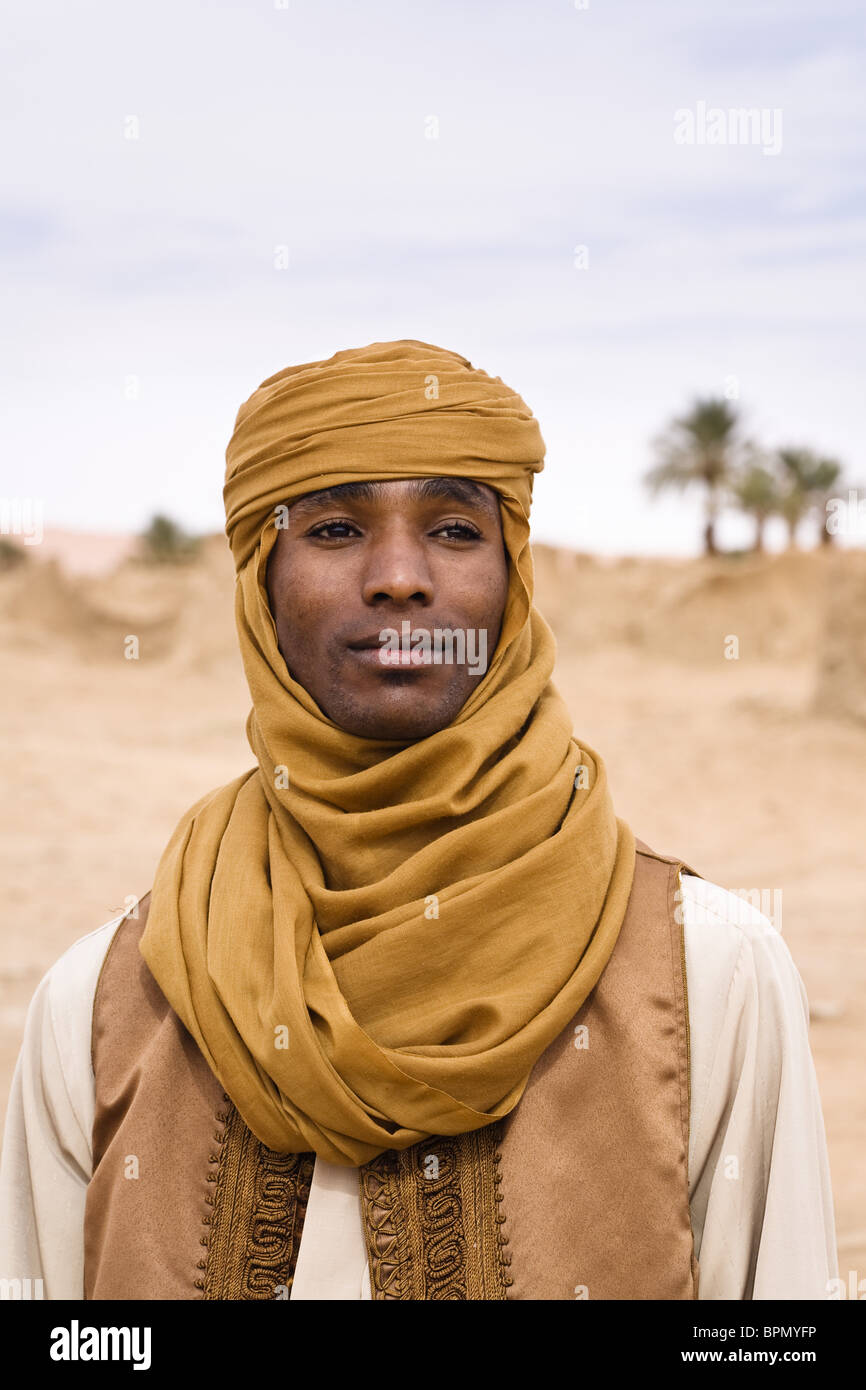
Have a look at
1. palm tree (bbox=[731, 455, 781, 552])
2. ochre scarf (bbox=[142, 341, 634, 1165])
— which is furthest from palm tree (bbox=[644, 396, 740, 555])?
ochre scarf (bbox=[142, 341, 634, 1165])

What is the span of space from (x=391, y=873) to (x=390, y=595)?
399mm

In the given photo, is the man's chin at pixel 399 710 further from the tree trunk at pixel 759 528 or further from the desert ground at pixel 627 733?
the tree trunk at pixel 759 528

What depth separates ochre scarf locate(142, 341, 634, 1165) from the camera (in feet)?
6.13

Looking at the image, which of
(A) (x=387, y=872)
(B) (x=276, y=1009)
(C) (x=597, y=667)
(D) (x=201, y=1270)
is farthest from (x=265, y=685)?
(C) (x=597, y=667)

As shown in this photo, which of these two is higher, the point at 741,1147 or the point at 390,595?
the point at 390,595

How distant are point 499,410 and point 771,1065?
103cm

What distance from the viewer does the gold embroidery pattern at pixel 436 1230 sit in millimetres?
1888

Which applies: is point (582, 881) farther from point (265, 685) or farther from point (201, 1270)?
point (201, 1270)

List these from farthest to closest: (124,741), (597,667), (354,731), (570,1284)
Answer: (597,667)
(124,741)
(354,731)
(570,1284)

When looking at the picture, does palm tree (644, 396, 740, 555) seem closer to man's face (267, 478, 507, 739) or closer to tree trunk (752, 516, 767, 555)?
tree trunk (752, 516, 767, 555)

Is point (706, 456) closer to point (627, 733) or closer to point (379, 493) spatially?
point (627, 733)

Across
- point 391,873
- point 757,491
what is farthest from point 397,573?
point 757,491

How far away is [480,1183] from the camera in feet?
6.30

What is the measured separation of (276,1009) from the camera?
1.87 m
